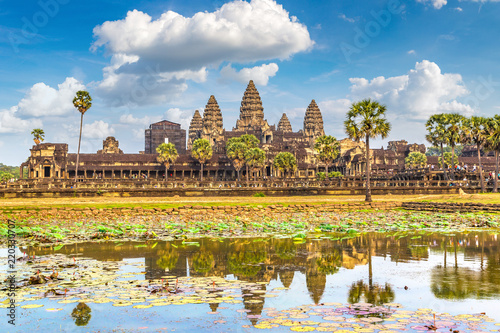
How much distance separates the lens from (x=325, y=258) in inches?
682

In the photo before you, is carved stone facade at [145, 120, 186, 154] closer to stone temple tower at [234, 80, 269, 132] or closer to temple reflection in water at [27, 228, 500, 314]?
stone temple tower at [234, 80, 269, 132]

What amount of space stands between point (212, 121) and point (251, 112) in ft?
46.6

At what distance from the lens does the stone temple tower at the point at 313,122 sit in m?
184

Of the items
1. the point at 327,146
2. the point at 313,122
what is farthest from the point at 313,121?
the point at 327,146

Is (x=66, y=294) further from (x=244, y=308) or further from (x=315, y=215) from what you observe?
(x=315, y=215)

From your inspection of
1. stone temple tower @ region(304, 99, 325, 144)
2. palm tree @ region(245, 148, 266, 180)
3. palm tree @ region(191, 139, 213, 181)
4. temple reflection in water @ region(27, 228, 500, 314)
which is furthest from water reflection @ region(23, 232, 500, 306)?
stone temple tower @ region(304, 99, 325, 144)

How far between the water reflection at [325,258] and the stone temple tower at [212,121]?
146724 mm

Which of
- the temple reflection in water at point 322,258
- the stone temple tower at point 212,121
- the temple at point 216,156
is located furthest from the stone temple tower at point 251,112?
the temple reflection in water at point 322,258

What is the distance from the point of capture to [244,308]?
10.5 meters

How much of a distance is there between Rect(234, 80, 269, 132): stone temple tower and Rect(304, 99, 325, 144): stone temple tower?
833 inches

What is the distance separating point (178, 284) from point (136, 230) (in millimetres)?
12125

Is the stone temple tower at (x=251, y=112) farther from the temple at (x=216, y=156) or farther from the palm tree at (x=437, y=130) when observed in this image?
the palm tree at (x=437, y=130)

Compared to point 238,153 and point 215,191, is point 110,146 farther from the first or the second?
point 215,191

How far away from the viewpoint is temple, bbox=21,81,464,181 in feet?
376
